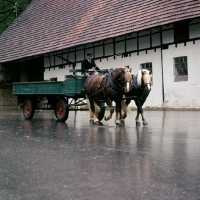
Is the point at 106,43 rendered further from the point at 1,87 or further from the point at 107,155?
the point at 107,155

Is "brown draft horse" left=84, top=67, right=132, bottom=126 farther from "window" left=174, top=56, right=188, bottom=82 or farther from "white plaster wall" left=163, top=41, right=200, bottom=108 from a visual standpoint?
Answer: "window" left=174, top=56, right=188, bottom=82

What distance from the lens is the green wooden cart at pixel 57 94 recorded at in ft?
47.9

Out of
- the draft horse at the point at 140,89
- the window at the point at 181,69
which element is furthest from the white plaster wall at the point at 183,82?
the draft horse at the point at 140,89

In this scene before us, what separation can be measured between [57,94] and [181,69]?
10578mm

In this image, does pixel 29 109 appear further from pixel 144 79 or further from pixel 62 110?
pixel 144 79

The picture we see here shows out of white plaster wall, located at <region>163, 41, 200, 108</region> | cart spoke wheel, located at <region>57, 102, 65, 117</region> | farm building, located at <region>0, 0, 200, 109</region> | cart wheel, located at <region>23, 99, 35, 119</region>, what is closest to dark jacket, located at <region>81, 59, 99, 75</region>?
cart spoke wheel, located at <region>57, 102, 65, 117</region>

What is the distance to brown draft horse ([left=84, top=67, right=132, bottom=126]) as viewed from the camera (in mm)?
12844

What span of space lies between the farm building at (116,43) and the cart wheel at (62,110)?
2214 mm

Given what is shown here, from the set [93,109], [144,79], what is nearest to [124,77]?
[144,79]

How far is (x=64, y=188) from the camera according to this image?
4.63m

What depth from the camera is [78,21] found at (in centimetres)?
3167

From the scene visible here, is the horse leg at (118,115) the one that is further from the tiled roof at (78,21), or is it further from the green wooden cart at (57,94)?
the tiled roof at (78,21)

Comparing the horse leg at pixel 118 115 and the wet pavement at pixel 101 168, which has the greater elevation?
the horse leg at pixel 118 115

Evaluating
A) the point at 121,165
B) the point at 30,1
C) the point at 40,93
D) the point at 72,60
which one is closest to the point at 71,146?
the point at 121,165
